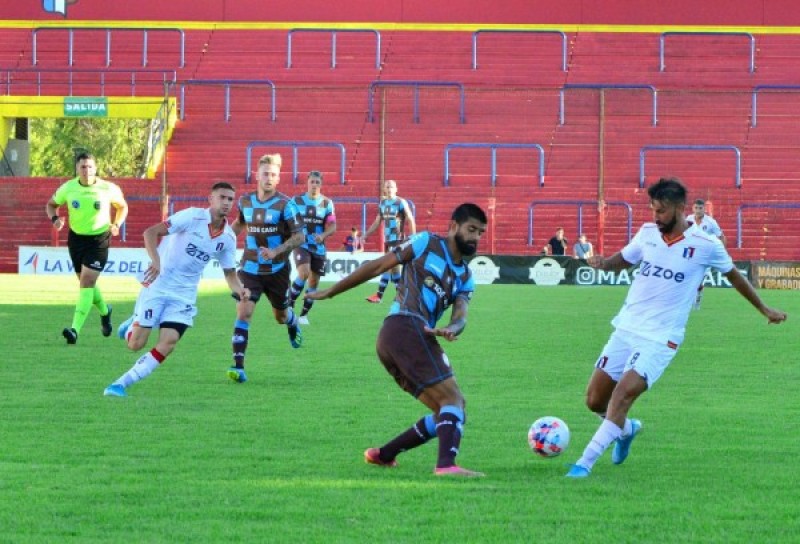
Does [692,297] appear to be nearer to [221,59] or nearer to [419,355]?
[419,355]

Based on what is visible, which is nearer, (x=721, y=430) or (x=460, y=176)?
(x=721, y=430)

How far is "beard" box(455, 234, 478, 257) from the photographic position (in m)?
8.54

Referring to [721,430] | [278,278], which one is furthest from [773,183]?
[721,430]

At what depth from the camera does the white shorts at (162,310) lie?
12625 mm

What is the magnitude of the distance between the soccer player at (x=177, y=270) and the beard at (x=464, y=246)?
441 centimetres

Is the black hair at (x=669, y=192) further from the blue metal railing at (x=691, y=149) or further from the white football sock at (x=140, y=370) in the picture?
the blue metal railing at (x=691, y=149)

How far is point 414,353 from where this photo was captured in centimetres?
861

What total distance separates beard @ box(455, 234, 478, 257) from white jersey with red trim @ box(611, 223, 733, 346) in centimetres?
101

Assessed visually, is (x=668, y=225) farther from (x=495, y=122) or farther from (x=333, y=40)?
(x=333, y=40)

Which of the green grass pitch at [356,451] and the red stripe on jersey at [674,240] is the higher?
the red stripe on jersey at [674,240]

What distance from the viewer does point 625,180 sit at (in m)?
39.9

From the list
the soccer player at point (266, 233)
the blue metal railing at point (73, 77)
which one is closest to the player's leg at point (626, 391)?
the soccer player at point (266, 233)

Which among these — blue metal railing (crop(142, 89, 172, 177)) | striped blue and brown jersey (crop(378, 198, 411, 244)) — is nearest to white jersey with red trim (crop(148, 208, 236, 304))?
striped blue and brown jersey (crop(378, 198, 411, 244))

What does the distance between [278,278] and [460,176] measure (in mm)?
25152
